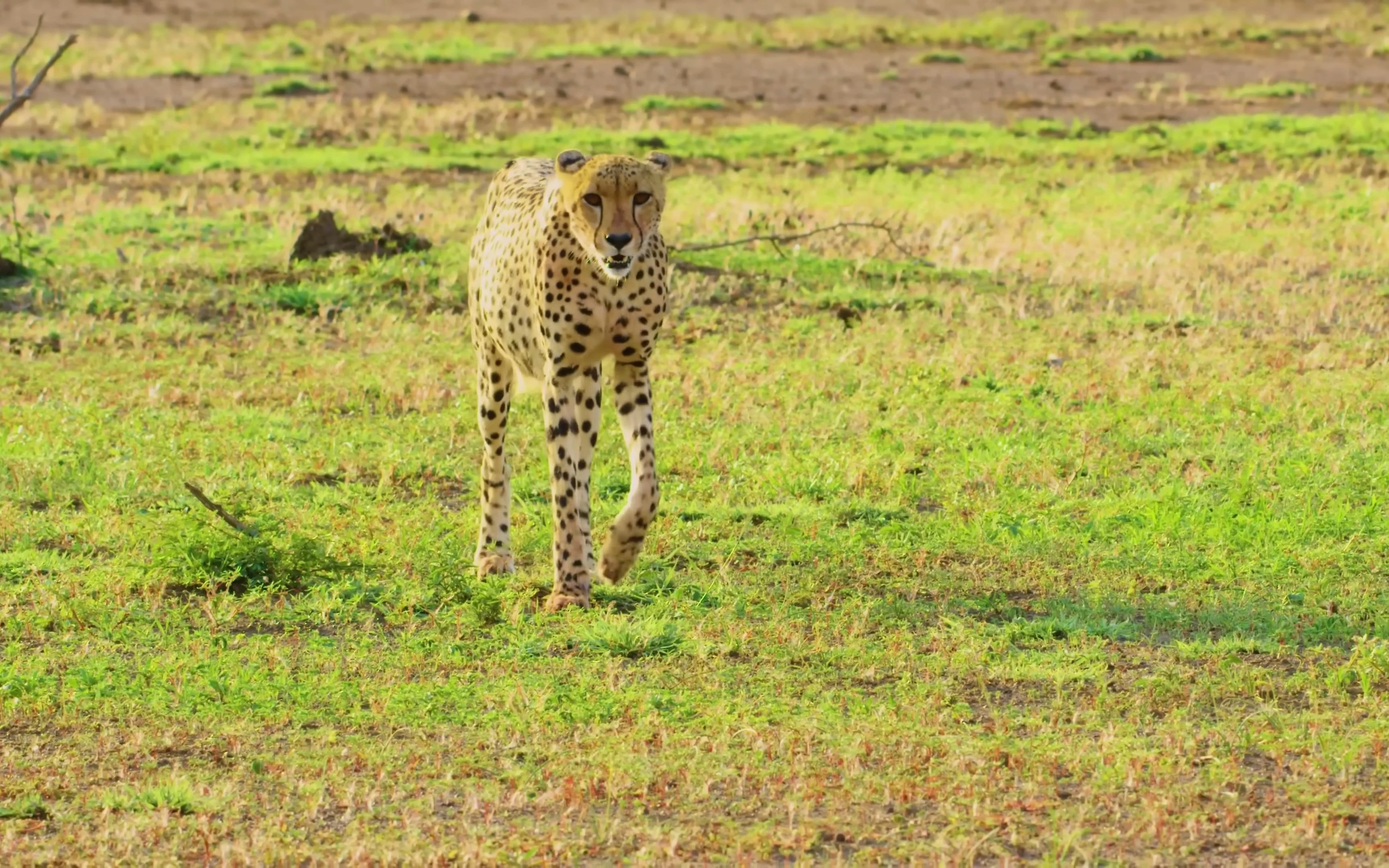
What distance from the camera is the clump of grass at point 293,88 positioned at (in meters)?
31.3

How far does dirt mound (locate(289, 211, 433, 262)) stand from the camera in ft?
55.9

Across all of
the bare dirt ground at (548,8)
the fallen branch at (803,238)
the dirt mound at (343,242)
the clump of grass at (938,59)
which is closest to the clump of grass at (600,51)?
the clump of grass at (938,59)

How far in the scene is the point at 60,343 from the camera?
565 inches

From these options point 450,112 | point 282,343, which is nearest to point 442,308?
point 282,343

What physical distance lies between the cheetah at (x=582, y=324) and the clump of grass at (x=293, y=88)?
22483 millimetres

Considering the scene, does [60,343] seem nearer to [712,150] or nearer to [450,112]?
[712,150]

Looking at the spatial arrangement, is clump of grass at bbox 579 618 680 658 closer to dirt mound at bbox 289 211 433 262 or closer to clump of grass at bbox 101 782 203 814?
clump of grass at bbox 101 782 203 814

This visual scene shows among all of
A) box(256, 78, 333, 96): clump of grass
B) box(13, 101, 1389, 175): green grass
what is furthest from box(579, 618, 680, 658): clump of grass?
box(256, 78, 333, 96): clump of grass

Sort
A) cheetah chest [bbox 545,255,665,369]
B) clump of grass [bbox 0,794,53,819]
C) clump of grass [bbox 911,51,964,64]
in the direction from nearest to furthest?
clump of grass [bbox 0,794,53,819] < cheetah chest [bbox 545,255,665,369] < clump of grass [bbox 911,51,964,64]

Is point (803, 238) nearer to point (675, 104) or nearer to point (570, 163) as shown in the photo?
point (570, 163)

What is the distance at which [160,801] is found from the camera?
659 centimetres

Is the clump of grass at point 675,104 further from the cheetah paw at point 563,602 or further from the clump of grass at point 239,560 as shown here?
the cheetah paw at point 563,602

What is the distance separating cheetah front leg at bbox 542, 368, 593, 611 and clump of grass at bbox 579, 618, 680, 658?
534mm

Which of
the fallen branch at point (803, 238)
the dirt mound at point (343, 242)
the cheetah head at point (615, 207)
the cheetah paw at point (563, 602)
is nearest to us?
the cheetah head at point (615, 207)
